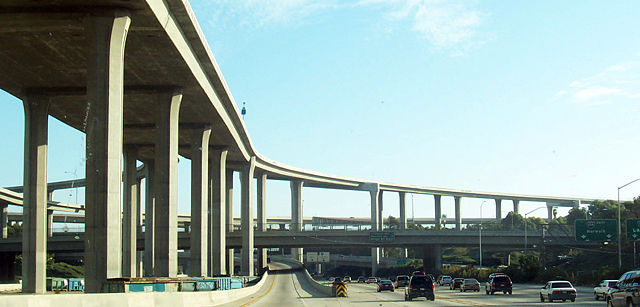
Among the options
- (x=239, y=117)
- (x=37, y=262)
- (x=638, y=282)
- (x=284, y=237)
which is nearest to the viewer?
(x=638, y=282)

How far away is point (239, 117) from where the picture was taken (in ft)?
243

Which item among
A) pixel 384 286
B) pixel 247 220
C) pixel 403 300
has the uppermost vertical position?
pixel 247 220

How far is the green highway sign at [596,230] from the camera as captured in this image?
268 ft

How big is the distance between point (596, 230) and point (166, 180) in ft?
162

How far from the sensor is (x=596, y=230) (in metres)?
82.3

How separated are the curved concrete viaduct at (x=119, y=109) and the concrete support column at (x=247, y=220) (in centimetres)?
509

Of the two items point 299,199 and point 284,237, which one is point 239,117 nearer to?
point 284,237

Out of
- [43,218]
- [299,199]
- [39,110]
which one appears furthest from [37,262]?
[299,199]

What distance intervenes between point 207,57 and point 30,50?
11.0 m

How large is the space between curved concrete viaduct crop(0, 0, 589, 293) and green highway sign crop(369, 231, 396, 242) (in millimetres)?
25869

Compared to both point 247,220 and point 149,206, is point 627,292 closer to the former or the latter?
point 149,206

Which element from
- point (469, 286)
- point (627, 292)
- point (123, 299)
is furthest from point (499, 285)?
point (123, 299)

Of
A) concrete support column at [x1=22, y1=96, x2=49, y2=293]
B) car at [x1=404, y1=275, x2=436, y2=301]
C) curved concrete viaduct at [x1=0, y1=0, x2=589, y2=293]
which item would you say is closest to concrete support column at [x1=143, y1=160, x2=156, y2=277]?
curved concrete viaduct at [x1=0, y1=0, x2=589, y2=293]

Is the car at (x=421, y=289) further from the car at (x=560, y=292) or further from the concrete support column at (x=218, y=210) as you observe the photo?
the concrete support column at (x=218, y=210)
